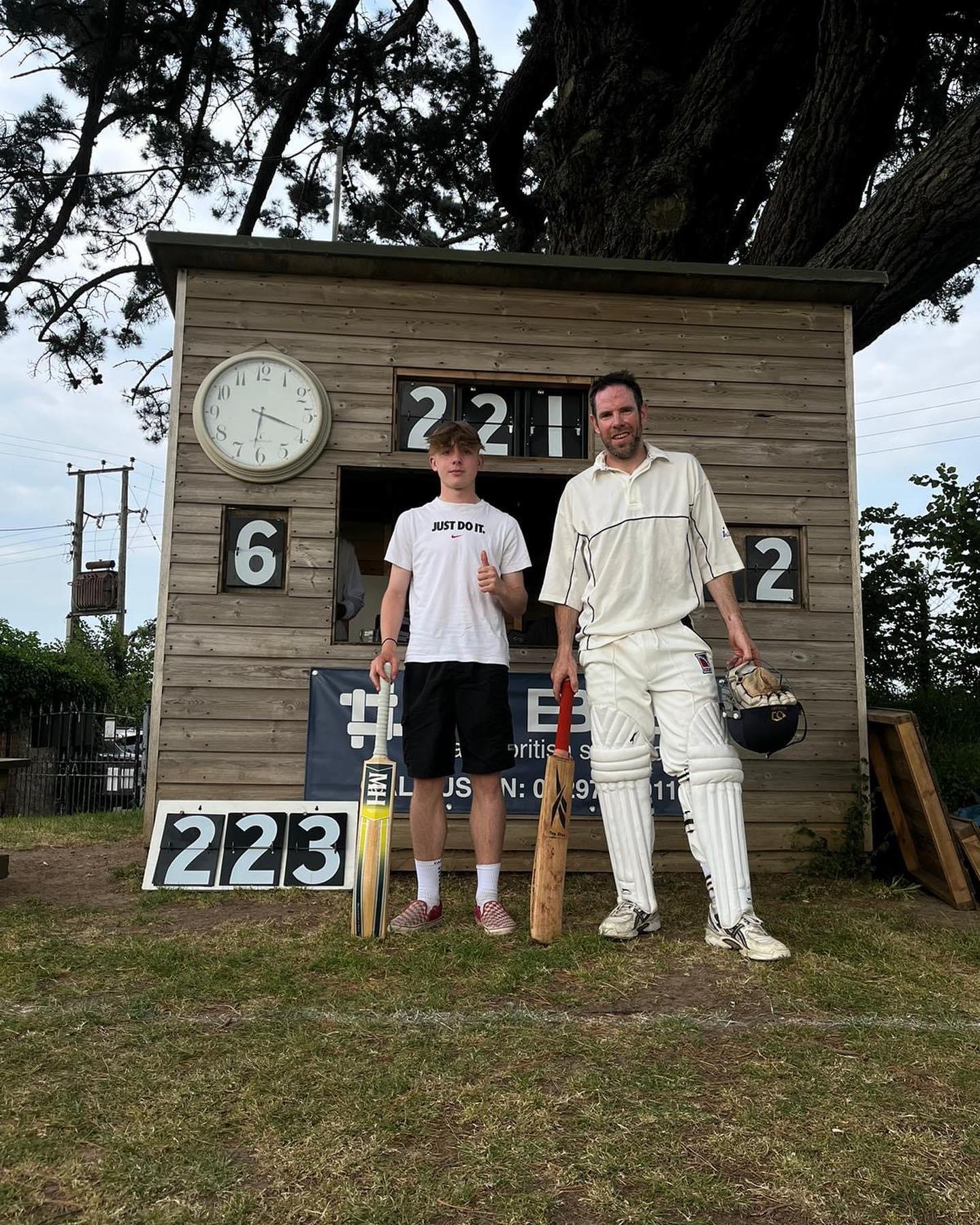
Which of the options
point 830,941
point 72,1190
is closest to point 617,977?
point 830,941

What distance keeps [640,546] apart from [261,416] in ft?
7.68

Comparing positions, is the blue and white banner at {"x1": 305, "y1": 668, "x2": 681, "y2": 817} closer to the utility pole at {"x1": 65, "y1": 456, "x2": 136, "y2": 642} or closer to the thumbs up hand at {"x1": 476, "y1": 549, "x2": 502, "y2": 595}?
the thumbs up hand at {"x1": 476, "y1": 549, "x2": 502, "y2": 595}

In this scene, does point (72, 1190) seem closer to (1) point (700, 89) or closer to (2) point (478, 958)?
(2) point (478, 958)

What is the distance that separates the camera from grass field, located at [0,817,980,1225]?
1588mm

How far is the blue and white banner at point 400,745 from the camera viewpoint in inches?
180

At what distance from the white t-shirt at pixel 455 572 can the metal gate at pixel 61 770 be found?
8.72 meters

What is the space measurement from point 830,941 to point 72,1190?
2.55 m

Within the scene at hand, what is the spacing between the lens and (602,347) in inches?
197

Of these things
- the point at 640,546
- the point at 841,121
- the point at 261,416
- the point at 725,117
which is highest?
the point at 725,117

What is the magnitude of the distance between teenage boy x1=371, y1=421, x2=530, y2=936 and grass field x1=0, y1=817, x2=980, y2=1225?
275 mm

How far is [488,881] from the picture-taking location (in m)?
3.43

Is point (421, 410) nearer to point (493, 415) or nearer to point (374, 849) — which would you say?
point (493, 415)

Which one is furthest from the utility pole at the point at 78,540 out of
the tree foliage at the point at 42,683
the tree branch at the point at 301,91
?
the tree branch at the point at 301,91

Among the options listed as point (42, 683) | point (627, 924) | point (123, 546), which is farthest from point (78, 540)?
point (627, 924)
